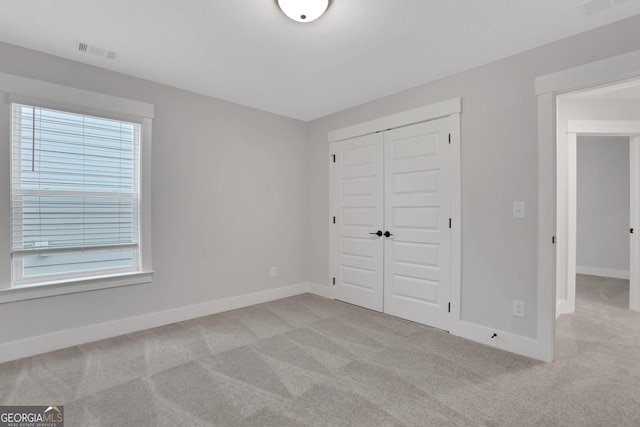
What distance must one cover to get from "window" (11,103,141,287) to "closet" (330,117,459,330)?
2.44m

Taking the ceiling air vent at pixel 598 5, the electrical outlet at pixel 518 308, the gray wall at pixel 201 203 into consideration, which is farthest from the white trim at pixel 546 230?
the gray wall at pixel 201 203

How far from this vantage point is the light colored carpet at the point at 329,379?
1.83m

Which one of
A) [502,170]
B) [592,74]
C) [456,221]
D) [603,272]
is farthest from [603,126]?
[603,272]

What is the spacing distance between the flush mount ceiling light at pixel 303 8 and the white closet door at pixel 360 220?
1865 mm

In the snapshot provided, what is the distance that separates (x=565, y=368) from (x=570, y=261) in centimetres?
193

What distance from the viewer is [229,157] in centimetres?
382

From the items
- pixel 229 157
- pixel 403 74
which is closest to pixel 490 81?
pixel 403 74

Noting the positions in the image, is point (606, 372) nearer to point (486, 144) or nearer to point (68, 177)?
point (486, 144)

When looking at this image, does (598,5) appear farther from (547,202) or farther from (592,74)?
(547,202)

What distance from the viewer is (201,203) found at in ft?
11.7

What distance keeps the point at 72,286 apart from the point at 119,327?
0.58 meters

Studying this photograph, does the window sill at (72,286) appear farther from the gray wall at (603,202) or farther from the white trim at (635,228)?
the gray wall at (603,202)

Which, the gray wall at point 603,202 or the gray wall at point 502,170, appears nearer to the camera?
the gray wall at point 502,170

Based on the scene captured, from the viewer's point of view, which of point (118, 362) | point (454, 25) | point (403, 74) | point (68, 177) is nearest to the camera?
point (454, 25)
